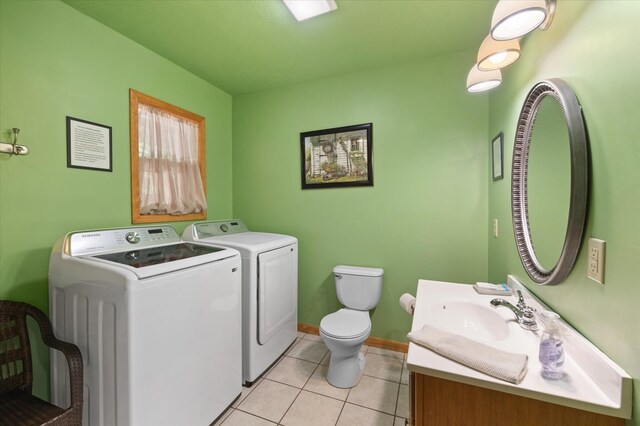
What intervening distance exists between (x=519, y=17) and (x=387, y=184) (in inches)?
56.6

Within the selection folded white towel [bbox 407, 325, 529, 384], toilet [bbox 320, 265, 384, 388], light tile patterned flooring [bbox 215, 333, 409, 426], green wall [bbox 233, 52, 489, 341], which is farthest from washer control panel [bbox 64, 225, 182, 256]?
folded white towel [bbox 407, 325, 529, 384]

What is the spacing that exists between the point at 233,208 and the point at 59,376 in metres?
1.86

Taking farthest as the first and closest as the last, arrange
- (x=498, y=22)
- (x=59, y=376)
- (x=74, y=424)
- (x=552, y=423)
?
(x=59, y=376) → (x=74, y=424) → (x=498, y=22) → (x=552, y=423)

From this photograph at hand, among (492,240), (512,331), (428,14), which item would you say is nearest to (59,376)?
(512,331)

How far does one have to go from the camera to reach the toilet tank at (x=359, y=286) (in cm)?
227

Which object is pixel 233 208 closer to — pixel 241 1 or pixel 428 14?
pixel 241 1

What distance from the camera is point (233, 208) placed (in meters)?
2.98

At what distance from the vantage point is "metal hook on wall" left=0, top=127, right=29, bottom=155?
1.33 metres

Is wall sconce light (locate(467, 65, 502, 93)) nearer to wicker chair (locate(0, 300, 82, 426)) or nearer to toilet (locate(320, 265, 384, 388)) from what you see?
toilet (locate(320, 265, 384, 388))

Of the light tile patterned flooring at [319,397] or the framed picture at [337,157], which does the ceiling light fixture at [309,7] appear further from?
the light tile patterned flooring at [319,397]

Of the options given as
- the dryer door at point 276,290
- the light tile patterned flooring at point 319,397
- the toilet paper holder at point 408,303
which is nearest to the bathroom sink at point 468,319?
the toilet paper holder at point 408,303

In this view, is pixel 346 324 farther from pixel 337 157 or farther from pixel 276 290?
pixel 337 157

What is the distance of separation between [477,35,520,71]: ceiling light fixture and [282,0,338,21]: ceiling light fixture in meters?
0.91

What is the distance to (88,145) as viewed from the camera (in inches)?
67.5
